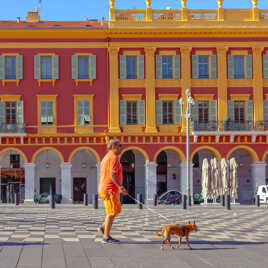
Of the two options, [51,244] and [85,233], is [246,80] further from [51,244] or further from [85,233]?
[51,244]

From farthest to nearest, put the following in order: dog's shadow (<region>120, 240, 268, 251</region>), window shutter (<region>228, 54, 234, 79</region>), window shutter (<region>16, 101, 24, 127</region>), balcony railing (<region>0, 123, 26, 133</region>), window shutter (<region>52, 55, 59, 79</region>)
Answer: window shutter (<region>228, 54, 234, 79</region>), window shutter (<region>52, 55, 59, 79</region>), window shutter (<region>16, 101, 24, 127</region>), balcony railing (<region>0, 123, 26, 133</region>), dog's shadow (<region>120, 240, 268, 251</region>)

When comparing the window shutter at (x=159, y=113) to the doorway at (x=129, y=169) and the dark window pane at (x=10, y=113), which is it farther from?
the dark window pane at (x=10, y=113)

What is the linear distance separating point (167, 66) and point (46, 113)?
868 cm

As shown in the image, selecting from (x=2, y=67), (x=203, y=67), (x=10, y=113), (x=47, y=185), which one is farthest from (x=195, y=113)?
(x=2, y=67)

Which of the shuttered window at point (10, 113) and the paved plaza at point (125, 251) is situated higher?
the shuttered window at point (10, 113)

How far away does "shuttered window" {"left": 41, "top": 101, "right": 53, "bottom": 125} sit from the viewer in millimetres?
38500

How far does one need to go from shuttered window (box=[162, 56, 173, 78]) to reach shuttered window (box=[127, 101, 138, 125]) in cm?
282

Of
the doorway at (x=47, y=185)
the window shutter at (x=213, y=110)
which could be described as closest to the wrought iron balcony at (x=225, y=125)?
the window shutter at (x=213, y=110)

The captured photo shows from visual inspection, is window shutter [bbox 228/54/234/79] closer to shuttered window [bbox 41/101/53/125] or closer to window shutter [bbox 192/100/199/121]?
window shutter [bbox 192/100/199/121]

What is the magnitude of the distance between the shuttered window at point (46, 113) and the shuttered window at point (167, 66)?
311 inches

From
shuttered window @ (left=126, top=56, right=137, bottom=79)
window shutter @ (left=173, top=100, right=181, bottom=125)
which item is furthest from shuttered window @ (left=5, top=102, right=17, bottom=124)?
window shutter @ (left=173, top=100, right=181, bottom=125)

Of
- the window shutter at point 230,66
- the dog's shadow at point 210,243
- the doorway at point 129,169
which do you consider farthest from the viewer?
the doorway at point 129,169

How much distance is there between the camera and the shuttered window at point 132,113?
3859cm

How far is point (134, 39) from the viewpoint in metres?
38.8
